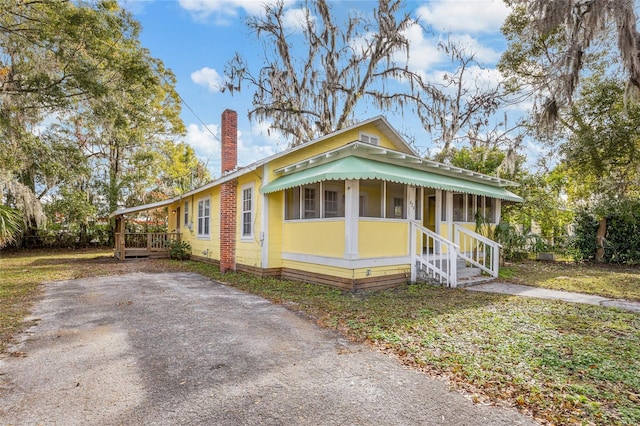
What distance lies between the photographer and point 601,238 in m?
13.4

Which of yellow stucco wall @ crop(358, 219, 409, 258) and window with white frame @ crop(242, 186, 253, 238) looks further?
window with white frame @ crop(242, 186, 253, 238)

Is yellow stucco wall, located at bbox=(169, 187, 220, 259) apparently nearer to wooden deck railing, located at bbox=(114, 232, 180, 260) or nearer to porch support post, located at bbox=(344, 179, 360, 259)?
wooden deck railing, located at bbox=(114, 232, 180, 260)

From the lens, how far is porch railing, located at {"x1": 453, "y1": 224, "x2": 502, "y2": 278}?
378 inches

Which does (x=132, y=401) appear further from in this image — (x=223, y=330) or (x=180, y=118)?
(x=180, y=118)

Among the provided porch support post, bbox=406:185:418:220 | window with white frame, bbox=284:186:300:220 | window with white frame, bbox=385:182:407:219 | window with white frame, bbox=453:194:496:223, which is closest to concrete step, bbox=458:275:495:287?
porch support post, bbox=406:185:418:220

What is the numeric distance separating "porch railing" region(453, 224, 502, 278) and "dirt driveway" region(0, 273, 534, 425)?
250 inches

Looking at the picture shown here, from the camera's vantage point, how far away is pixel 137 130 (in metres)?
21.8

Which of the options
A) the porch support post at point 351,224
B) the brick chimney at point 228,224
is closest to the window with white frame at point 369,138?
the porch support post at point 351,224

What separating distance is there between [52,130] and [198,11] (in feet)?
43.4

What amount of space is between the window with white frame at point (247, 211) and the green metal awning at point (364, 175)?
45.8 inches

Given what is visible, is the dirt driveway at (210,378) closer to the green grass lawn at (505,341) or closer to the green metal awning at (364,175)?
the green grass lawn at (505,341)

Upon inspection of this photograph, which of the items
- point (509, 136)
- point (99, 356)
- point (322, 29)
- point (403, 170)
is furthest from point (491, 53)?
point (99, 356)

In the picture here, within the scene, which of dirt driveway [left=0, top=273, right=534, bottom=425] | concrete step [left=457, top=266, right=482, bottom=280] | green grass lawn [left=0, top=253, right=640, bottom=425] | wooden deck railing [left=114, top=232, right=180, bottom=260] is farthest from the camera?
wooden deck railing [left=114, top=232, right=180, bottom=260]

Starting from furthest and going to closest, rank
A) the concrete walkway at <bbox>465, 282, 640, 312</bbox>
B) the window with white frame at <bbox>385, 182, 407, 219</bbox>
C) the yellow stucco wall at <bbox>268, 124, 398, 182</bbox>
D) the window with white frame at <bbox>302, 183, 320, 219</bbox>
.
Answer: the yellow stucco wall at <bbox>268, 124, 398, 182</bbox>
the window with white frame at <bbox>385, 182, 407, 219</bbox>
the window with white frame at <bbox>302, 183, 320, 219</bbox>
the concrete walkway at <bbox>465, 282, 640, 312</bbox>
